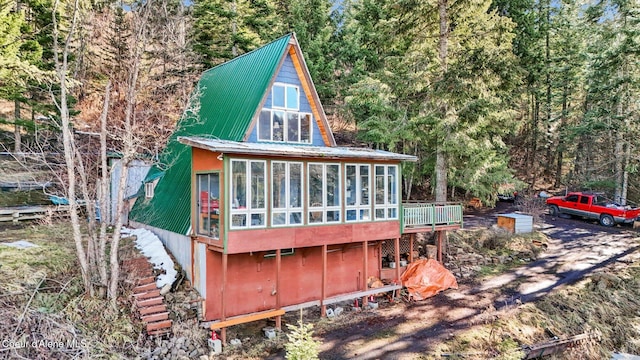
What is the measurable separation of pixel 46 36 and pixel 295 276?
58.0ft

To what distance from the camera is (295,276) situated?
12.2 m

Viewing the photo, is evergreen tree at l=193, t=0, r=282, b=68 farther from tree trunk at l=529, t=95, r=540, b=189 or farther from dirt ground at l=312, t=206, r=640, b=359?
tree trunk at l=529, t=95, r=540, b=189

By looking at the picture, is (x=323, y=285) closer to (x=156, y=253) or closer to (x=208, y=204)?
(x=208, y=204)

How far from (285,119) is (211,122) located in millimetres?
2834

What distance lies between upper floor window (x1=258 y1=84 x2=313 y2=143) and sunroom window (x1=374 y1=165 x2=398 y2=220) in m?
2.92

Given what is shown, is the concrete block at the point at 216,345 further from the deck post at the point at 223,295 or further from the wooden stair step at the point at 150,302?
the wooden stair step at the point at 150,302

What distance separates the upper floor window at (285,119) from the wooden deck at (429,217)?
179 inches

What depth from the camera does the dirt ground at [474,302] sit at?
1004 centimetres

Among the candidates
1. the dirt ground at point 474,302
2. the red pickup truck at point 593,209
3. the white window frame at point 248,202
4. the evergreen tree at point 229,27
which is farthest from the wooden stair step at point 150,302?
the red pickup truck at point 593,209

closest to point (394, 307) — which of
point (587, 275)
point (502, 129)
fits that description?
point (587, 275)

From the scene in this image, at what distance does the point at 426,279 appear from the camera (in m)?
14.0

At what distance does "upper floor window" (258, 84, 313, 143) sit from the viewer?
1306 cm

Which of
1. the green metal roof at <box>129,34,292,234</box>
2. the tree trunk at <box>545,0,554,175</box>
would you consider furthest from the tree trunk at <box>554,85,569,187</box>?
the green metal roof at <box>129,34,292,234</box>

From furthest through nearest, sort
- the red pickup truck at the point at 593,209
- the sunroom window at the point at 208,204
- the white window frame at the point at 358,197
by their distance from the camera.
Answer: the red pickup truck at the point at 593,209 < the white window frame at the point at 358,197 < the sunroom window at the point at 208,204
